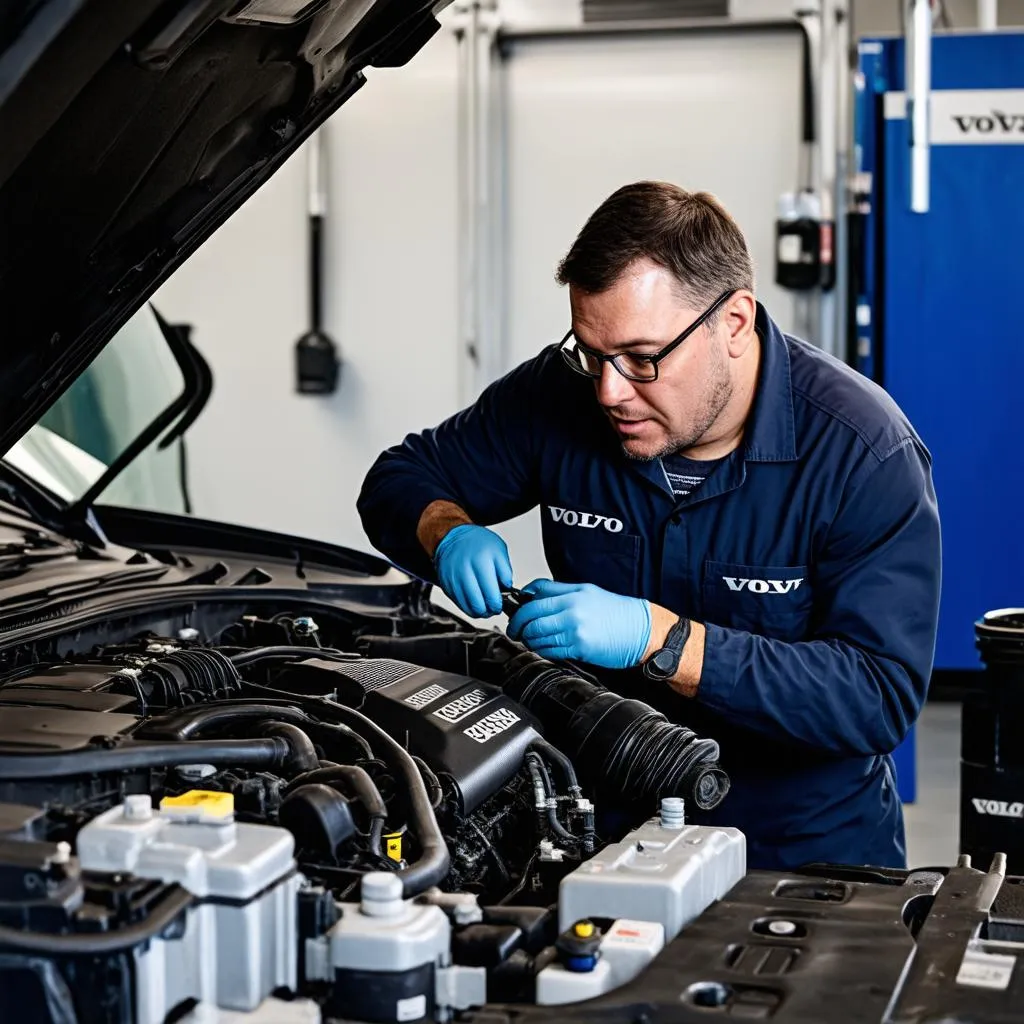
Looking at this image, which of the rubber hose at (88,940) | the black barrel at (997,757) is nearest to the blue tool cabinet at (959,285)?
the black barrel at (997,757)

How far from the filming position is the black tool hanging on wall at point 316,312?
5.24m

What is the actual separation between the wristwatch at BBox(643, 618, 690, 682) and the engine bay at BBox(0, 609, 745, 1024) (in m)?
0.07

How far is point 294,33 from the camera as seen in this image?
1.60 metres

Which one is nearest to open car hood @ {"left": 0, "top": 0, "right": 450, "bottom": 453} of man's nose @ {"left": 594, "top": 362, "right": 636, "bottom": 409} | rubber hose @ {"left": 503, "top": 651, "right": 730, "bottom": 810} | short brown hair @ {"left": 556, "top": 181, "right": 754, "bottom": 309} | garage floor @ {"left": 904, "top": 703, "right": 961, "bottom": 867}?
short brown hair @ {"left": 556, "top": 181, "right": 754, "bottom": 309}

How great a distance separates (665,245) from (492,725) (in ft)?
2.23

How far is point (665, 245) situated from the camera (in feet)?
6.46

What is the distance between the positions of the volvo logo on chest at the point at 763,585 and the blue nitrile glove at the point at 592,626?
0.73 ft

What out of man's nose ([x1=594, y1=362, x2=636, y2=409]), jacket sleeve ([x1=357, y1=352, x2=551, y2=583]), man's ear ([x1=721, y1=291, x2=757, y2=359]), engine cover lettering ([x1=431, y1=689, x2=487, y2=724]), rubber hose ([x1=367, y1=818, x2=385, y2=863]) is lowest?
rubber hose ([x1=367, y1=818, x2=385, y2=863])

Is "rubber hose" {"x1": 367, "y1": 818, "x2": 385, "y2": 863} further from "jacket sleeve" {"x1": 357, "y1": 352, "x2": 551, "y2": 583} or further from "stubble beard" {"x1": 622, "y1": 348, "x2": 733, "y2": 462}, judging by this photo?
"jacket sleeve" {"x1": 357, "y1": 352, "x2": 551, "y2": 583}

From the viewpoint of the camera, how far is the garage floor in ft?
12.4

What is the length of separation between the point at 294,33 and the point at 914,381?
12.1 ft

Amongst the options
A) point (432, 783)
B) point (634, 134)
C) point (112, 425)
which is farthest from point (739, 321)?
point (634, 134)

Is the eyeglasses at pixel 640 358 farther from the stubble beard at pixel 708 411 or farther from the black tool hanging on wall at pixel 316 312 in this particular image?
the black tool hanging on wall at pixel 316 312

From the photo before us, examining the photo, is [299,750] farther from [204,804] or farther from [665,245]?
[665,245]
